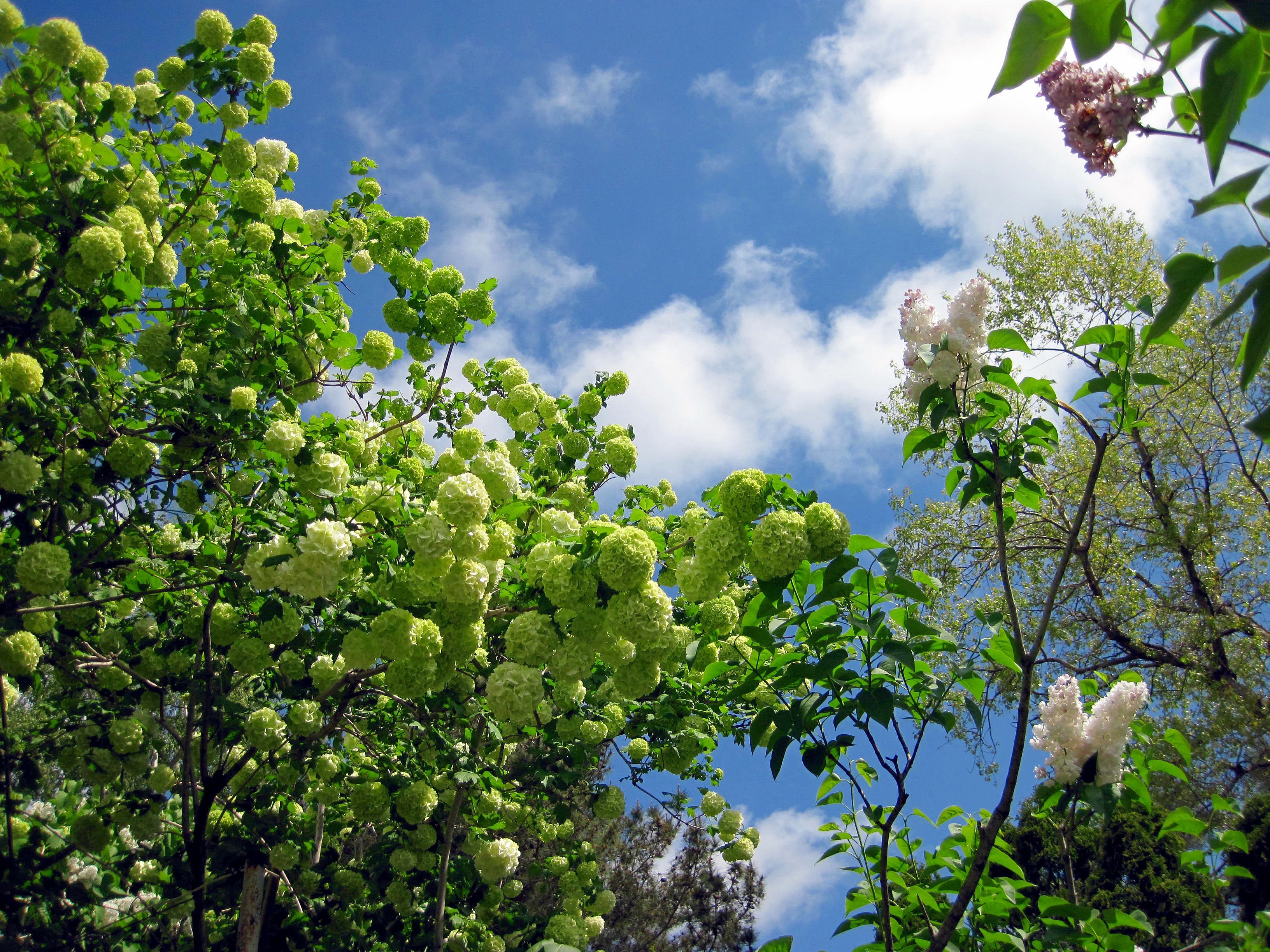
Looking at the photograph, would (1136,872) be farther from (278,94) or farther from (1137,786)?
(278,94)

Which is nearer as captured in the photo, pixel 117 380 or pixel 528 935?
pixel 117 380

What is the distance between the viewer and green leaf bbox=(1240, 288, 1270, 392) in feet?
2.85

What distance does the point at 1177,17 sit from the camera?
91 cm

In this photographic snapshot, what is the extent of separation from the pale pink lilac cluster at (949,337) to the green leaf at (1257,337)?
5.58ft

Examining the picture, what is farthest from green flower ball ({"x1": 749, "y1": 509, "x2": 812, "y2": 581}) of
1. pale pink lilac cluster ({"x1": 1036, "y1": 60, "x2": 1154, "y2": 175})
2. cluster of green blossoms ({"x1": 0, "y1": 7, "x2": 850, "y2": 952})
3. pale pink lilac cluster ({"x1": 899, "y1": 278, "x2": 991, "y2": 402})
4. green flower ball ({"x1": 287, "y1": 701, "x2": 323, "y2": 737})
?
green flower ball ({"x1": 287, "y1": 701, "x2": 323, "y2": 737})

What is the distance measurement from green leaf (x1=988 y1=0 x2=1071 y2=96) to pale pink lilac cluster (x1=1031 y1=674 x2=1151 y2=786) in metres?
2.33

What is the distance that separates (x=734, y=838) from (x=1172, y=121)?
20.6ft

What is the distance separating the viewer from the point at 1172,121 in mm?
1313

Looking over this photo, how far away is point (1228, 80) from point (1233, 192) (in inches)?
5.0

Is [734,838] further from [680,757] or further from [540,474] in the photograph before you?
[540,474]

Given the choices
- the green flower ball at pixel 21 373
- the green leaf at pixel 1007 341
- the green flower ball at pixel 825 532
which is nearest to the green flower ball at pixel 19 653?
the green flower ball at pixel 21 373

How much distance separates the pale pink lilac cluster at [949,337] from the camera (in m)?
2.59

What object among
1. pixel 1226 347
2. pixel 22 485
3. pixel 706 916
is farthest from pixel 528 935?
pixel 1226 347

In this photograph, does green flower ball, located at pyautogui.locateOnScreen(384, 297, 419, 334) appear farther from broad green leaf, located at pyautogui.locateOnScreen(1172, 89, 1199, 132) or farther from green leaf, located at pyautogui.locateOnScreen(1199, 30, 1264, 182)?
green leaf, located at pyautogui.locateOnScreen(1199, 30, 1264, 182)
